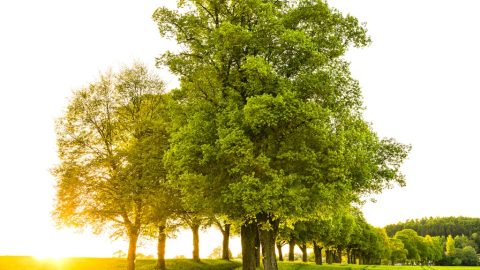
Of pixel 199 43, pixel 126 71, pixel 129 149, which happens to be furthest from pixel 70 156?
pixel 199 43

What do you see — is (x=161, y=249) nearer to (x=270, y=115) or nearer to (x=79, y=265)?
(x=79, y=265)

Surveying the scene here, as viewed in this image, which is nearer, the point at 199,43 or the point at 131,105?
the point at 199,43

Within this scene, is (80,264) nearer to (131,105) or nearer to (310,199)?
(131,105)

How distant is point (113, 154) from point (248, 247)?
13.5 m

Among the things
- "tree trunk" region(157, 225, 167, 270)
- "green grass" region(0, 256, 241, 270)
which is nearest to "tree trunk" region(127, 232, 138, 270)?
"tree trunk" region(157, 225, 167, 270)

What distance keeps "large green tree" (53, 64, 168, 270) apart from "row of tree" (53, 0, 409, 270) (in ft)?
0.39

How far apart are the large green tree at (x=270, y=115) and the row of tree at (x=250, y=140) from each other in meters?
0.08

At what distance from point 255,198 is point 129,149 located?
600 inches

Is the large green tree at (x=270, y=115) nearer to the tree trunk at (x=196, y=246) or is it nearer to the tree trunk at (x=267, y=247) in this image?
the tree trunk at (x=267, y=247)

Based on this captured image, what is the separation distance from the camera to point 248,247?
3209 cm

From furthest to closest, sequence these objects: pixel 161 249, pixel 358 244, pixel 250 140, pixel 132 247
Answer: pixel 358 244
pixel 161 249
pixel 132 247
pixel 250 140

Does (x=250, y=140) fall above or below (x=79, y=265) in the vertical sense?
above

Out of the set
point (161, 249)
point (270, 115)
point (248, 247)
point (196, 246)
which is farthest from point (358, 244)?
point (270, 115)

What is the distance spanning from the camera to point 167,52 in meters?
29.0
